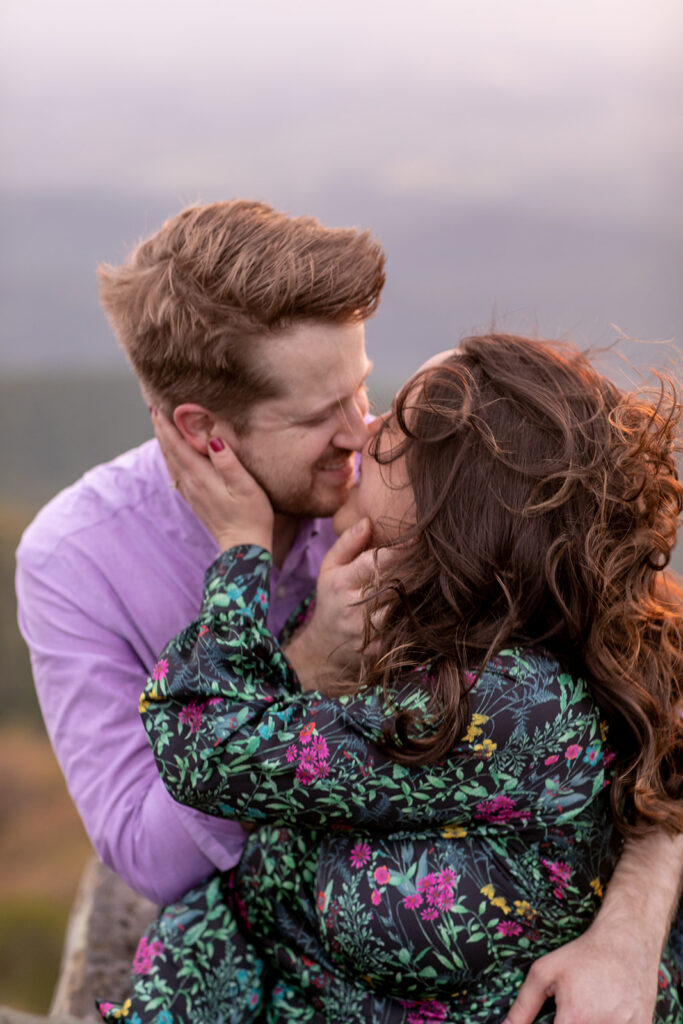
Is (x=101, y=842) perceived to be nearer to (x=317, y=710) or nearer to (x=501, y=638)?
(x=317, y=710)

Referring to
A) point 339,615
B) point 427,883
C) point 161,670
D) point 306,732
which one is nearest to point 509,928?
point 427,883

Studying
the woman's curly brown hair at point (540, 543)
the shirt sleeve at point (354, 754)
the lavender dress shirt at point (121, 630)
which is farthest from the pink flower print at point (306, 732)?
the lavender dress shirt at point (121, 630)

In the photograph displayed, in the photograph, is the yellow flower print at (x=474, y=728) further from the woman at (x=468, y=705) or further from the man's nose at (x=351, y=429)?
the man's nose at (x=351, y=429)

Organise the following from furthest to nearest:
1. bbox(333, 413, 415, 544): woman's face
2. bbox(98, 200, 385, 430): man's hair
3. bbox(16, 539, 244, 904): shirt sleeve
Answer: bbox(98, 200, 385, 430): man's hair, bbox(16, 539, 244, 904): shirt sleeve, bbox(333, 413, 415, 544): woman's face

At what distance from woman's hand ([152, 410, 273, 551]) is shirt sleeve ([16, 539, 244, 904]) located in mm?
334

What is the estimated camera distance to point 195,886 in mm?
1986

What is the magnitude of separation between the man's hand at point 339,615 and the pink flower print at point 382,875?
0.36 m

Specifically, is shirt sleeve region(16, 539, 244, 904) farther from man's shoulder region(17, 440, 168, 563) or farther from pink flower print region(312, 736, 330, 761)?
pink flower print region(312, 736, 330, 761)

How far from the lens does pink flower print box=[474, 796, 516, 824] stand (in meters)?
1.53

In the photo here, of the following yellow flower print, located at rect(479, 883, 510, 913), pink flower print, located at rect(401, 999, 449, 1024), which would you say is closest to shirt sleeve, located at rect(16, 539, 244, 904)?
pink flower print, located at rect(401, 999, 449, 1024)

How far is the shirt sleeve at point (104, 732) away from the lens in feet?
6.42

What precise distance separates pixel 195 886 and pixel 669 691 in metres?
1.07

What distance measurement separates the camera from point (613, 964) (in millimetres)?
1613

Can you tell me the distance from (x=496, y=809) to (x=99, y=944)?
5.65ft
